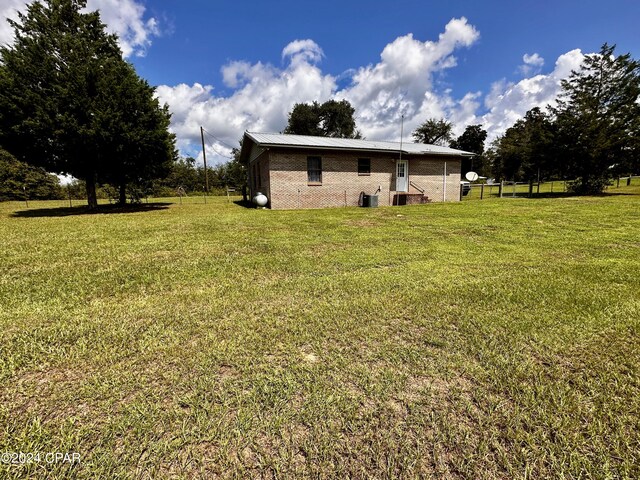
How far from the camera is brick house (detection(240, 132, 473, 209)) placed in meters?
14.9

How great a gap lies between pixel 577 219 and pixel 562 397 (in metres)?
10.4

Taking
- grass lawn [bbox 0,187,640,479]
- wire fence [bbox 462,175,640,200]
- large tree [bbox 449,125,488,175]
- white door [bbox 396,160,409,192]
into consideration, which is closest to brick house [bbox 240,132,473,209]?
white door [bbox 396,160,409,192]

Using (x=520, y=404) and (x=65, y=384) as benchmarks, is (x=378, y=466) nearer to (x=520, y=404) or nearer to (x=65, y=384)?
(x=520, y=404)

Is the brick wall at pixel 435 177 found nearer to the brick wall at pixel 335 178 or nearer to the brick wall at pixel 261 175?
the brick wall at pixel 335 178

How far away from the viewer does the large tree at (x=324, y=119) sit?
45625 mm

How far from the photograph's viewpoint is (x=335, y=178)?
16.0m

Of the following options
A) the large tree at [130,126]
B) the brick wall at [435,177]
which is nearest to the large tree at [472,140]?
the brick wall at [435,177]

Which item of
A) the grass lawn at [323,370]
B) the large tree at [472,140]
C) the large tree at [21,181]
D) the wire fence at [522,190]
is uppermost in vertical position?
the large tree at [472,140]

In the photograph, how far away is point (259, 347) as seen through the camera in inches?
93.4

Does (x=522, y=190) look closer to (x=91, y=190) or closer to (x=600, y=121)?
(x=600, y=121)

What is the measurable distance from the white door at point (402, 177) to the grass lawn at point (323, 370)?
13.9 meters

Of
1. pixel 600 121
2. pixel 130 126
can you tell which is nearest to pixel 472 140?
pixel 600 121

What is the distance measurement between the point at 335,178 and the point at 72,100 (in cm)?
1221

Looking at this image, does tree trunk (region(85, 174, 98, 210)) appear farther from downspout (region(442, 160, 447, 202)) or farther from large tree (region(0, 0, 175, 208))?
downspout (region(442, 160, 447, 202))
